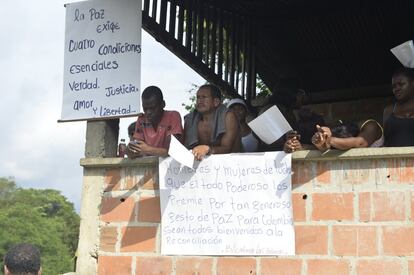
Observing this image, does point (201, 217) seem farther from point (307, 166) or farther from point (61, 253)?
point (61, 253)

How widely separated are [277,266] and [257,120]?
1002mm

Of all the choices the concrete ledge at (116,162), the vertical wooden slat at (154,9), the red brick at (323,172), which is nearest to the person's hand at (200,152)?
the concrete ledge at (116,162)

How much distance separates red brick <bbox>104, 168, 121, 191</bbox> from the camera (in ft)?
16.3

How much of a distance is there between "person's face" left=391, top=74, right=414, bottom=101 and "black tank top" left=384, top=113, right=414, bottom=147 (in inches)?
6.9

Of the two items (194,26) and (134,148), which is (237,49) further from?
(134,148)

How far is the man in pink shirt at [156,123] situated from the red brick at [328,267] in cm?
152

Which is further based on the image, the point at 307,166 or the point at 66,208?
the point at 66,208

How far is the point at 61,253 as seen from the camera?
41.7 meters

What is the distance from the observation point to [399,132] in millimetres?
4273

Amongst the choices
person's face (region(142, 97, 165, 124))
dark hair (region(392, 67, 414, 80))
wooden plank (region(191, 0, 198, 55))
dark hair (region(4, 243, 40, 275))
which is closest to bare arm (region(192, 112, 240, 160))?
person's face (region(142, 97, 165, 124))

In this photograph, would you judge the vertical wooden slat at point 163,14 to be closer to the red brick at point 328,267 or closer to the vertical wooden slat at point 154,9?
the vertical wooden slat at point 154,9

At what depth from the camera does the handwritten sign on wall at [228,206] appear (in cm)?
434

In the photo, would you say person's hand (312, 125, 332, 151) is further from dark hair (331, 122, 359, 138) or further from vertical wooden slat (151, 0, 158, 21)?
vertical wooden slat (151, 0, 158, 21)

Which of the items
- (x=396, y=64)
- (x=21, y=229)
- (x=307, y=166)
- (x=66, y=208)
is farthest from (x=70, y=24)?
(x=66, y=208)
